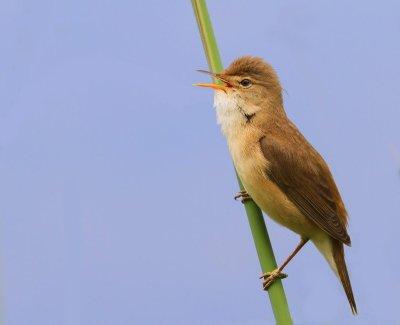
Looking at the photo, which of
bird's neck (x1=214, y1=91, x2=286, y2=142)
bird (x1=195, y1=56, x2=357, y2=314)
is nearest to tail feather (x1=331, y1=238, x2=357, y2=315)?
bird (x1=195, y1=56, x2=357, y2=314)

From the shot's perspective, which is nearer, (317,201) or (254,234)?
(254,234)

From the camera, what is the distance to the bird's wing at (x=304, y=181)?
3.44 meters

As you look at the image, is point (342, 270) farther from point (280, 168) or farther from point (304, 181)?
point (280, 168)

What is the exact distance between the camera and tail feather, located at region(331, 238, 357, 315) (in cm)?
330

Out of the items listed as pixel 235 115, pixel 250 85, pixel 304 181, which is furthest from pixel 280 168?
pixel 250 85

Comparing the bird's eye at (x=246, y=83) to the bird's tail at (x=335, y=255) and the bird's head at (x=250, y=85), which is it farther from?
the bird's tail at (x=335, y=255)

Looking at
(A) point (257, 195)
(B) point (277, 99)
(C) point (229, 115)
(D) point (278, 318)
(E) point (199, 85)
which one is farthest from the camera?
(B) point (277, 99)

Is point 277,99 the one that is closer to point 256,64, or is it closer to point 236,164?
point 256,64

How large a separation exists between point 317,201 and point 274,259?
1133 millimetres

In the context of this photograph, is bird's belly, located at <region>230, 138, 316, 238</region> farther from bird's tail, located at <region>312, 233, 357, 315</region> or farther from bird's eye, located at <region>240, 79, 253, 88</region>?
bird's eye, located at <region>240, 79, 253, 88</region>

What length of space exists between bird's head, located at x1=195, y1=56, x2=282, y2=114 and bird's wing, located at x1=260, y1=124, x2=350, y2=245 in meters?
0.23

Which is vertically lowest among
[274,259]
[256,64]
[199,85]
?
[274,259]

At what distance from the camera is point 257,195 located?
326 cm

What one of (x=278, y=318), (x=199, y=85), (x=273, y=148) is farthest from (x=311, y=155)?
(x=278, y=318)
